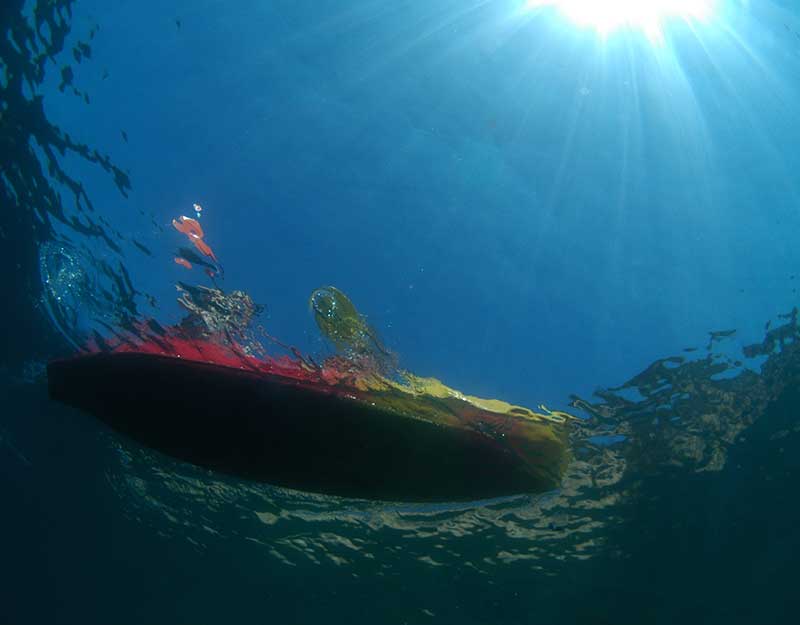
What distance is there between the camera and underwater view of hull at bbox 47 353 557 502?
7.77 m

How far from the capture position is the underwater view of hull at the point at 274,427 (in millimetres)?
7770

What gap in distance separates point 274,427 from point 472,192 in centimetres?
513

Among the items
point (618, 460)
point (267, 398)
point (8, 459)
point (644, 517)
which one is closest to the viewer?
point (267, 398)

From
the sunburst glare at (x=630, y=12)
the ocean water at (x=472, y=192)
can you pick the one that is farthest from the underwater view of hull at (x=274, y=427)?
the sunburst glare at (x=630, y=12)

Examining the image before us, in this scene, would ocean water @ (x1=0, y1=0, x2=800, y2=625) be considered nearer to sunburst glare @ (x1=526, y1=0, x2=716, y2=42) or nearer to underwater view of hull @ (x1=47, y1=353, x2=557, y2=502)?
sunburst glare @ (x1=526, y1=0, x2=716, y2=42)

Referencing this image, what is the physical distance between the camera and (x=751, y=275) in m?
7.05

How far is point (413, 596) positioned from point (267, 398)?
14.2m

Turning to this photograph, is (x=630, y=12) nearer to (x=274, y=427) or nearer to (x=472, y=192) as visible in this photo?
(x=472, y=192)

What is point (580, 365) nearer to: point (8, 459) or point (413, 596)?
point (413, 596)

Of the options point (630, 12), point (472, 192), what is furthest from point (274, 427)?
point (630, 12)

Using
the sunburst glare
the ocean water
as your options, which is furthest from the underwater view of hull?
the sunburst glare

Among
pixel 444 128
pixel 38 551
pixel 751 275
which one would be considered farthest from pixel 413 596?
pixel 38 551

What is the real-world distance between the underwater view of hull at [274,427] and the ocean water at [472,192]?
512 mm

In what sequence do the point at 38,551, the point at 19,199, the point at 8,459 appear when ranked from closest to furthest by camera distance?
the point at 19,199 → the point at 8,459 → the point at 38,551
